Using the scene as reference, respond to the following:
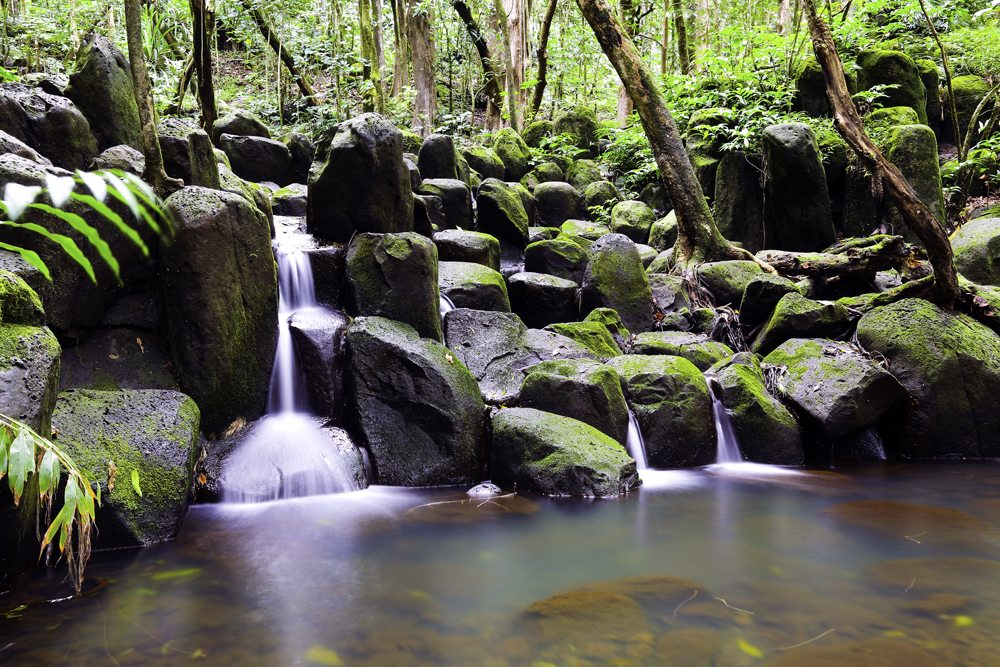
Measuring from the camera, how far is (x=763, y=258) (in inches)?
388

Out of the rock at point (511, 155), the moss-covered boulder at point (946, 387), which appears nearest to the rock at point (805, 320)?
the moss-covered boulder at point (946, 387)

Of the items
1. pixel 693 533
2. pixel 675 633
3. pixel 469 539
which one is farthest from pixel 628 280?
pixel 675 633

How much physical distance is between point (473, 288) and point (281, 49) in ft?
42.5

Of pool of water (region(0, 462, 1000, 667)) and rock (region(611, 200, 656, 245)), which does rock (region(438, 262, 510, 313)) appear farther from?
rock (region(611, 200, 656, 245))

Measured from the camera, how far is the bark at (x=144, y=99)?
5.83 metres

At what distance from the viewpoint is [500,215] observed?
11070 millimetres

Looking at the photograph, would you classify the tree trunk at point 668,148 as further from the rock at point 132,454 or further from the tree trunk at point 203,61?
the rock at point 132,454

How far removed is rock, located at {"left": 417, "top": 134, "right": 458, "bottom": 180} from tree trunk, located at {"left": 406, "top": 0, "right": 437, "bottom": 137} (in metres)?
4.96

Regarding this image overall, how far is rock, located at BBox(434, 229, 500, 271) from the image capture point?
30.0 feet

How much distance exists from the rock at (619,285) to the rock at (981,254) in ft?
13.9

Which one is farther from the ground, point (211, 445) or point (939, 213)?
point (939, 213)

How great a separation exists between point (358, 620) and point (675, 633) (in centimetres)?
171

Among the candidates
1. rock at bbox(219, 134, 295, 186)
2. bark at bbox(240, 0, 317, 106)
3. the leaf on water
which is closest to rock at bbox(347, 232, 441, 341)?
the leaf on water

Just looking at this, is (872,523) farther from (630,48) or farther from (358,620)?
(630,48)
